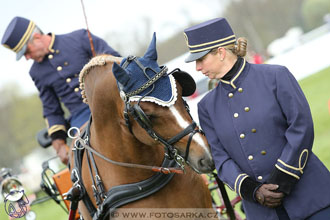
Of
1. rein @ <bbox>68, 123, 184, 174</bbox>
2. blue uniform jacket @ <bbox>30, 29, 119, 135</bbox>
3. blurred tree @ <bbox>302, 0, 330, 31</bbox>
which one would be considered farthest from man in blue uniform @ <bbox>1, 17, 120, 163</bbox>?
blurred tree @ <bbox>302, 0, 330, 31</bbox>

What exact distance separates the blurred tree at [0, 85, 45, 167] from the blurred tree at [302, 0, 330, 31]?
21.3 m

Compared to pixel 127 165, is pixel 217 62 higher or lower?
higher

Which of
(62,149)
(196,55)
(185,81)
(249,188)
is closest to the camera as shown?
(249,188)

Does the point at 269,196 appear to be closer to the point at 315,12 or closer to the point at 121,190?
the point at 121,190

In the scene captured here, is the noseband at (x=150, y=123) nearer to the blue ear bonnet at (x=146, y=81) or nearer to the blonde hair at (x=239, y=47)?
the blue ear bonnet at (x=146, y=81)

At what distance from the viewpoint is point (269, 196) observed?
2828 mm

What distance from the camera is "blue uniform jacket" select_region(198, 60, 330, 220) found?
2818 millimetres

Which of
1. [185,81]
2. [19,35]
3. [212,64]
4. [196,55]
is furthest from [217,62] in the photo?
[19,35]

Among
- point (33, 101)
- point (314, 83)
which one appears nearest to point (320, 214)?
point (314, 83)

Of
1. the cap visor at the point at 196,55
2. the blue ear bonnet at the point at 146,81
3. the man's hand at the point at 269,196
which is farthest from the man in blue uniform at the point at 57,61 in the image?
the man's hand at the point at 269,196

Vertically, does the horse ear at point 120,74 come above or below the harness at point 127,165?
above

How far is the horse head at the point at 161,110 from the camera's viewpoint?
3061 millimetres

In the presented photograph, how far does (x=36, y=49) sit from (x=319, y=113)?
7.13 metres

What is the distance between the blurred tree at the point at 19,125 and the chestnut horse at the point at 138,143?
24.9 metres
